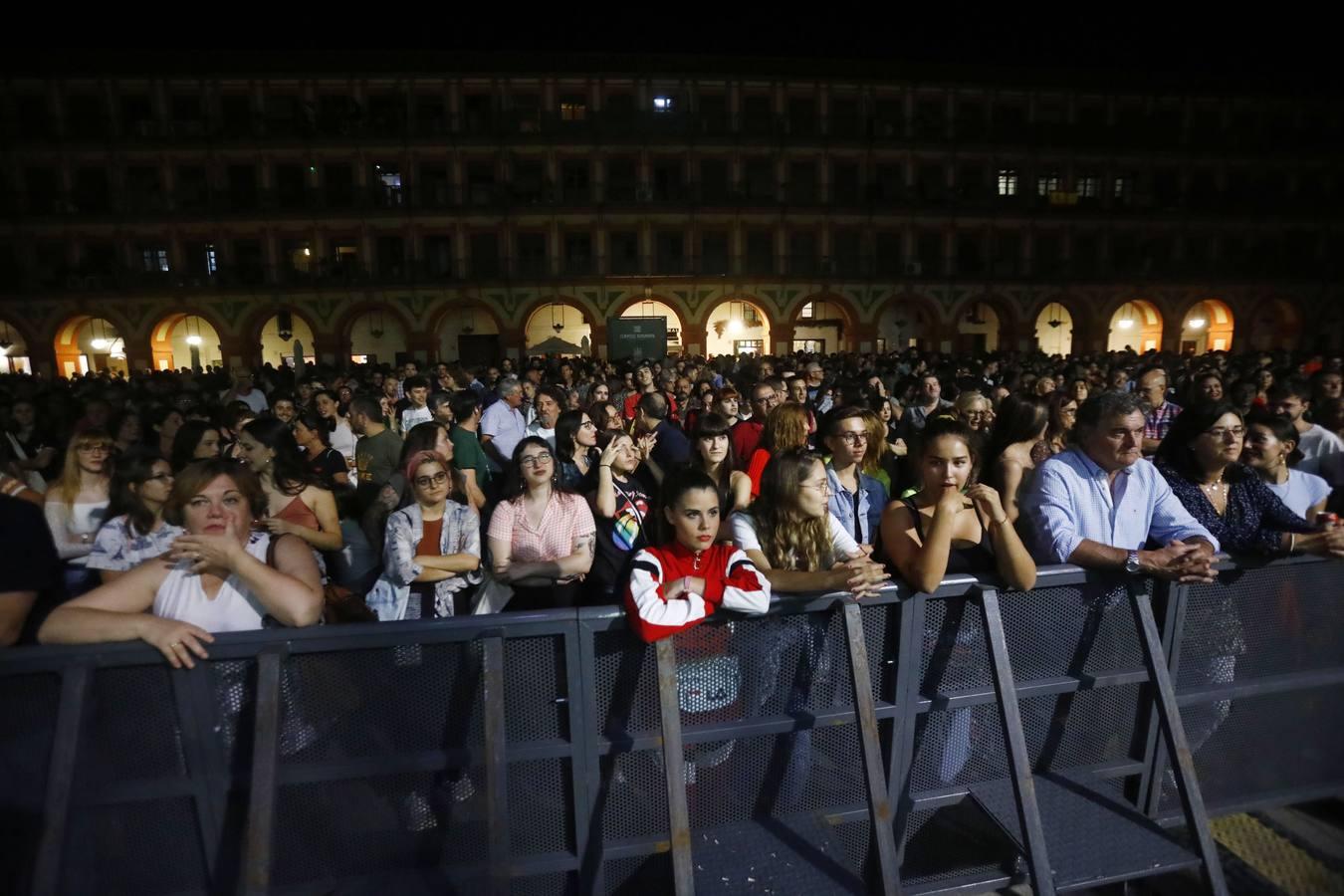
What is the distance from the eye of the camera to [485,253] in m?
28.3

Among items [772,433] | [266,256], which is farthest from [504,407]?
[266,256]

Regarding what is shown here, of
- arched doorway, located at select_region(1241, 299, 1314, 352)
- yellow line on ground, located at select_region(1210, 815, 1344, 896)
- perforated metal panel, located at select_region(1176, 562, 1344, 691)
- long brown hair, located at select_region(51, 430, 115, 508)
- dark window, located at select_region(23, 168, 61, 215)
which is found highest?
dark window, located at select_region(23, 168, 61, 215)

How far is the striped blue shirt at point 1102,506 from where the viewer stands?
3.25 meters

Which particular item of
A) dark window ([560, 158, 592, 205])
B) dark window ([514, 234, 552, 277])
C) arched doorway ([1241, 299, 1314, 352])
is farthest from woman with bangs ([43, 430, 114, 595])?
arched doorway ([1241, 299, 1314, 352])

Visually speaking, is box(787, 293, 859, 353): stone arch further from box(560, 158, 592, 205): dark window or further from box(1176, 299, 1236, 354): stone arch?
box(1176, 299, 1236, 354): stone arch

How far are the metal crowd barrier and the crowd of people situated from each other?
18 centimetres

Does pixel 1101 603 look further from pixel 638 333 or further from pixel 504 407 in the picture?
pixel 638 333

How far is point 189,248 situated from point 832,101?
2724cm

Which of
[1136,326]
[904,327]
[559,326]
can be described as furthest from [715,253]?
[1136,326]

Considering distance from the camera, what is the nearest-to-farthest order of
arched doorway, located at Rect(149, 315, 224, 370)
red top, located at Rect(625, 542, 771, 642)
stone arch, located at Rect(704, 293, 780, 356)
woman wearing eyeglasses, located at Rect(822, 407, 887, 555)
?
red top, located at Rect(625, 542, 771, 642), woman wearing eyeglasses, located at Rect(822, 407, 887, 555), arched doorway, located at Rect(149, 315, 224, 370), stone arch, located at Rect(704, 293, 780, 356)

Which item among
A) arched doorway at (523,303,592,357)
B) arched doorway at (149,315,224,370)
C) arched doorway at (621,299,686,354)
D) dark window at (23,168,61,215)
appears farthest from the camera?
arched doorway at (621,299,686,354)

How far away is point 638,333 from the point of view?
2288cm

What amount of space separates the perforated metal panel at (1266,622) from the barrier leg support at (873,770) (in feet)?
5.21

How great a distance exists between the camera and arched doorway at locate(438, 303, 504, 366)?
28938 millimetres
